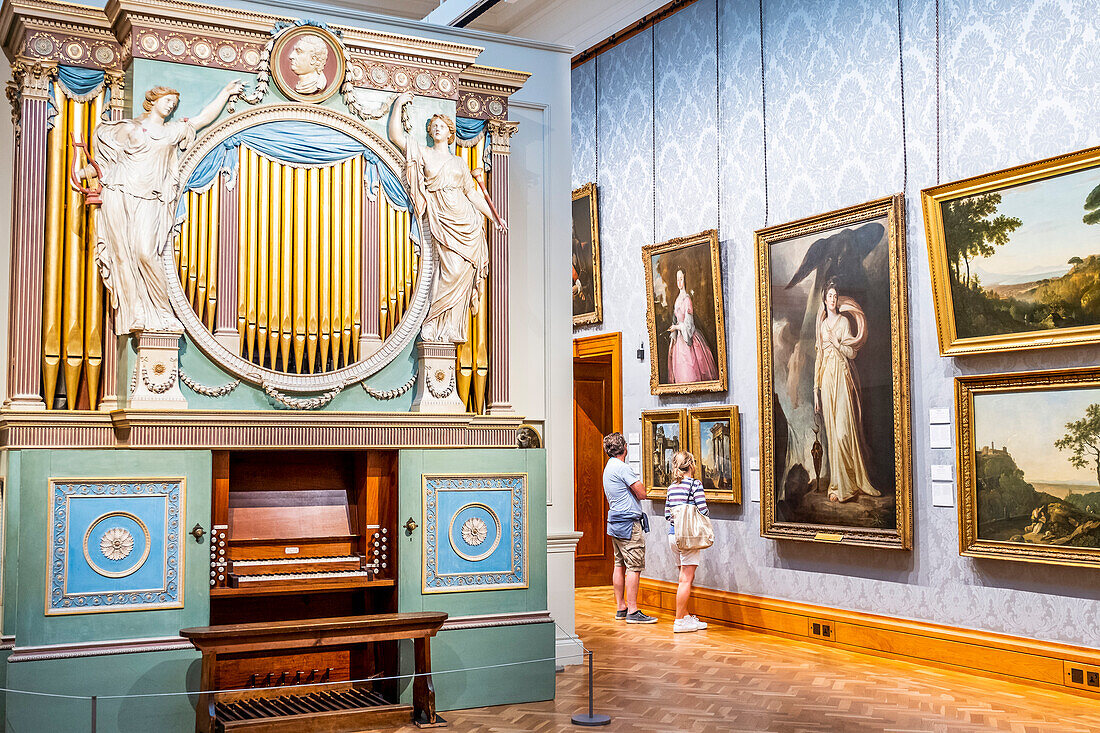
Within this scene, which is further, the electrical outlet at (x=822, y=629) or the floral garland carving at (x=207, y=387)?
the electrical outlet at (x=822, y=629)

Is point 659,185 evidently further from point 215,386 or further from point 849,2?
point 215,386

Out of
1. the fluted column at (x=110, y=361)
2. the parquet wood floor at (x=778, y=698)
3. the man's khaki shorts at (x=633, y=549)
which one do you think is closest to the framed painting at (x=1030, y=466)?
the parquet wood floor at (x=778, y=698)

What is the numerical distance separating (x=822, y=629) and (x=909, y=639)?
3.18 feet

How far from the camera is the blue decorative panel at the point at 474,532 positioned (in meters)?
6.95

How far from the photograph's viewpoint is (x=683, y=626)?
33.6 feet

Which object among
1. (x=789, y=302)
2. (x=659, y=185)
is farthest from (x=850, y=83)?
(x=659, y=185)

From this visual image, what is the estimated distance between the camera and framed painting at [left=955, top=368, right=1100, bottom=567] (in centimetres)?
745

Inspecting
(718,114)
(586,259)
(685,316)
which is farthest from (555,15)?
(685,316)

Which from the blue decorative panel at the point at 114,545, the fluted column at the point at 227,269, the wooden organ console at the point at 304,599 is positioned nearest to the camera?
the blue decorative panel at the point at 114,545

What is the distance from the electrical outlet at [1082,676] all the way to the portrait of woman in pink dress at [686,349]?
4396 mm

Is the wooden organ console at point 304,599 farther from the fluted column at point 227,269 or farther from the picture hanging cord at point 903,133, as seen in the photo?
the picture hanging cord at point 903,133

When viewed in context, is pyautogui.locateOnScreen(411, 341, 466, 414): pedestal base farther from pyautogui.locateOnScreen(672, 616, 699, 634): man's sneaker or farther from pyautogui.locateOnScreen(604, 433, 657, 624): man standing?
pyautogui.locateOnScreen(672, 616, 699, 634): man's sneaker

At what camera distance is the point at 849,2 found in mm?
9453

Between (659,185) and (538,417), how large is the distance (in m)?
4.44
